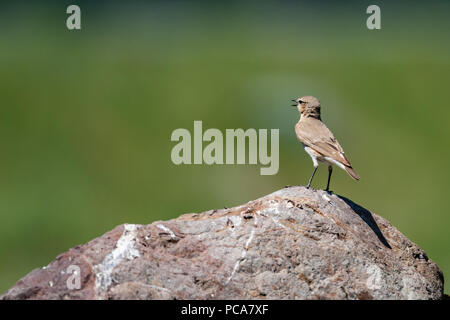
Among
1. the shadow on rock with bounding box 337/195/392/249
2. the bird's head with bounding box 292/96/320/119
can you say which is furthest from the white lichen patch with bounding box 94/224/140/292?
the bird's head with bounding box 292/96/320/119

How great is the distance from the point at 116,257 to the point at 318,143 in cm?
469

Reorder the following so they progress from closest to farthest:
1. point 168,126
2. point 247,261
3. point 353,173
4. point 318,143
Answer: point 247,261 → point 353,173 → point 318,143 → point 168,126

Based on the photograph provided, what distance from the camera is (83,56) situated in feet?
201

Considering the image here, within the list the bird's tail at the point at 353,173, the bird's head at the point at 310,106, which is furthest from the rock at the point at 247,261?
the bird's head at the point at 310,106

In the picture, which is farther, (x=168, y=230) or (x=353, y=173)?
(x=353, y=173)

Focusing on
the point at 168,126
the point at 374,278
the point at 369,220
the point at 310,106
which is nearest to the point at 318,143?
the point at 310,106

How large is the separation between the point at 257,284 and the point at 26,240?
30454 mm

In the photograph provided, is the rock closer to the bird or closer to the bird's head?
the bird

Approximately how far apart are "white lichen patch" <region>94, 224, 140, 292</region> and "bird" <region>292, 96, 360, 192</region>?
3330mm

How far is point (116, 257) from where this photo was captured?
1144cm

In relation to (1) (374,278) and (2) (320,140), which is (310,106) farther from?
(1) (374,278)

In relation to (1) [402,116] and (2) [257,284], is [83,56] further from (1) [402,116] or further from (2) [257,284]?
(2) [257,284]

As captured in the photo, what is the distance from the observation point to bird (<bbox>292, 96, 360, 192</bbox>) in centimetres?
1420

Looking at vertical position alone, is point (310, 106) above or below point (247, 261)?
above
